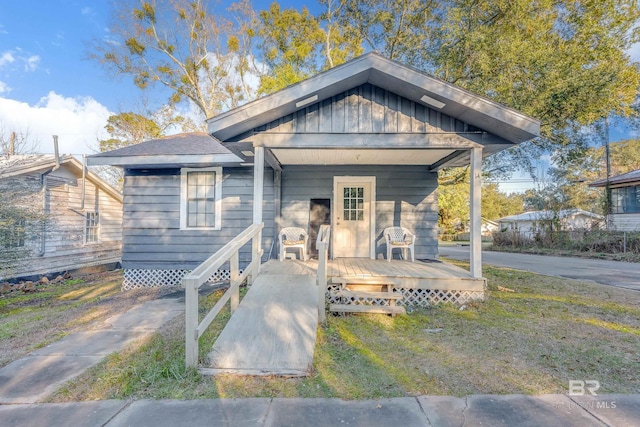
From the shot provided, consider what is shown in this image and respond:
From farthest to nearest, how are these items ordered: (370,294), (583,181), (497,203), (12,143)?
(497,203)
(583,181)
(12,143)
(370,294)

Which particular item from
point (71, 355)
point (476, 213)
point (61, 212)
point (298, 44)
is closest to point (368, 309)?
point (476, 213)

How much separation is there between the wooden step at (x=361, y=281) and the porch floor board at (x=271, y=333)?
0.47 m

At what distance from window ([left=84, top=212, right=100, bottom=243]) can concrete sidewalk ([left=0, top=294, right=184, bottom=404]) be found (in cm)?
784

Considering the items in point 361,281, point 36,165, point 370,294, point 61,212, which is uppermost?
point 36,165

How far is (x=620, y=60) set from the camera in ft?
26.1

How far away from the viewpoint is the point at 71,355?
10.5 ft

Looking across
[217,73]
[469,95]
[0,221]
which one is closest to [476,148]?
[469,95]

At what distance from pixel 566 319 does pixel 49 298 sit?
936 cm

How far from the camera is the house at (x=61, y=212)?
273 inches

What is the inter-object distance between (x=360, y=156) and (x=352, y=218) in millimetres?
1705

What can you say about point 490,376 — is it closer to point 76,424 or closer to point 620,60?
point 76,424

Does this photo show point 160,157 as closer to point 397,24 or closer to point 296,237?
point 296,237

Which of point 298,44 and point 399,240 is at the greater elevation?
point 298,44

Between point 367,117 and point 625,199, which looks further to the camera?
point 625,199
